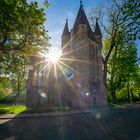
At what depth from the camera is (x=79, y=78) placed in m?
21.5

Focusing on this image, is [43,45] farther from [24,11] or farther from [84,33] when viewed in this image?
[84,33]

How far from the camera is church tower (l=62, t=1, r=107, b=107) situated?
20969 millimetres

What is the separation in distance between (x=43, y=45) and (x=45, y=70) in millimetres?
10535

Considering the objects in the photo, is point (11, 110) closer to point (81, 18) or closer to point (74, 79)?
point (74, 79)

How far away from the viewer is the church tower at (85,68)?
20969 millimetres

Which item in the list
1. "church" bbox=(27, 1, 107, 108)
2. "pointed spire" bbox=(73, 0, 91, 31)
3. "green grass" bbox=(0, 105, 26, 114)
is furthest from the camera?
"pointed spire" bbox=(73, 0, 91, 31)

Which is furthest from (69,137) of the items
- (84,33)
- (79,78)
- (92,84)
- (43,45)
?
(84,33)

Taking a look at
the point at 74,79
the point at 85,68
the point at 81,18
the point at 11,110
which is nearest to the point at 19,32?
the point at 11,110

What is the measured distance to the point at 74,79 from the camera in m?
21.4

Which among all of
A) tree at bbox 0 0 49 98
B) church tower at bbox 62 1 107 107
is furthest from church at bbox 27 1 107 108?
tree at bbox 0 0 49 98

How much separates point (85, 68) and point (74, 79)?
323 cm

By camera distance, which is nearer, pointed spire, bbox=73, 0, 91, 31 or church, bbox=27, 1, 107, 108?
church, bbox=27, 1, 107, 108

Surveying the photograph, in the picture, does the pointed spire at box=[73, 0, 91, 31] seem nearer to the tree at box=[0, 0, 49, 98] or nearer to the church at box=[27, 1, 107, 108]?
the church at box=[27, 1, 107, 108]

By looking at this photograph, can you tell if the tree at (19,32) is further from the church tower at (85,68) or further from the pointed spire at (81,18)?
the pointed spire at (81,18)
